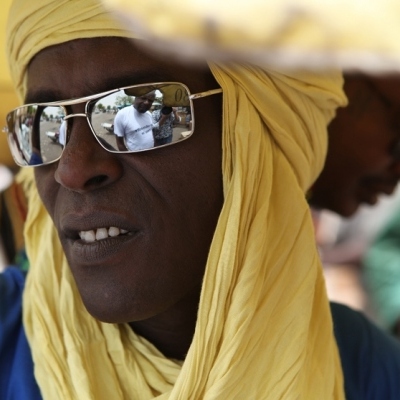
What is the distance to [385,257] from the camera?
110 inches

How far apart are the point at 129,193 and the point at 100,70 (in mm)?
262

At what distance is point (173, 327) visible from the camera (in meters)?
1.54

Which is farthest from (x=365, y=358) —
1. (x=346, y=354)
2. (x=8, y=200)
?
(x=8, y=200)

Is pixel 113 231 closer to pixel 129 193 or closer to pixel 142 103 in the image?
pixel 129 193

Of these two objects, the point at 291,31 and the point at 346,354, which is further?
the point at 346,354

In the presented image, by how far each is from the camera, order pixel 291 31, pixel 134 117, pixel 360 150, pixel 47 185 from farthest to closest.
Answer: pixel 360 150 → pixel 47 185 → pixel 134 117 → pixel 291 31

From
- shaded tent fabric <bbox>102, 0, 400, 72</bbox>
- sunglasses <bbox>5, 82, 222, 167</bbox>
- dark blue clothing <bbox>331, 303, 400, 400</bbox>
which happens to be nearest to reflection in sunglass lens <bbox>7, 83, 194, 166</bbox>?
sunglasses <bbox>5, 82, 222, 167</bbox>

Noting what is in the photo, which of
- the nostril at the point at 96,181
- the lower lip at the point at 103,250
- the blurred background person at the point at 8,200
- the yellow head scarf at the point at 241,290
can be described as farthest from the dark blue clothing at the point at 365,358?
the blurred background person at the point at 8,200

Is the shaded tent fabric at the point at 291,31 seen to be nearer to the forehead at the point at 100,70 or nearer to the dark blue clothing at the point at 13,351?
the forehead at the point at 100,70

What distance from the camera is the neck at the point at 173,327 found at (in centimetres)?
152

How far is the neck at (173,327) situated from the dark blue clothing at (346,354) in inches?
10.9

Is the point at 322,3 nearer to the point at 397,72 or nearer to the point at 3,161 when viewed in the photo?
the point at 397,72

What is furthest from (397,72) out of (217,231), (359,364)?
(359,364)

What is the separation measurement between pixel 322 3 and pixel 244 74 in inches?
38.6
